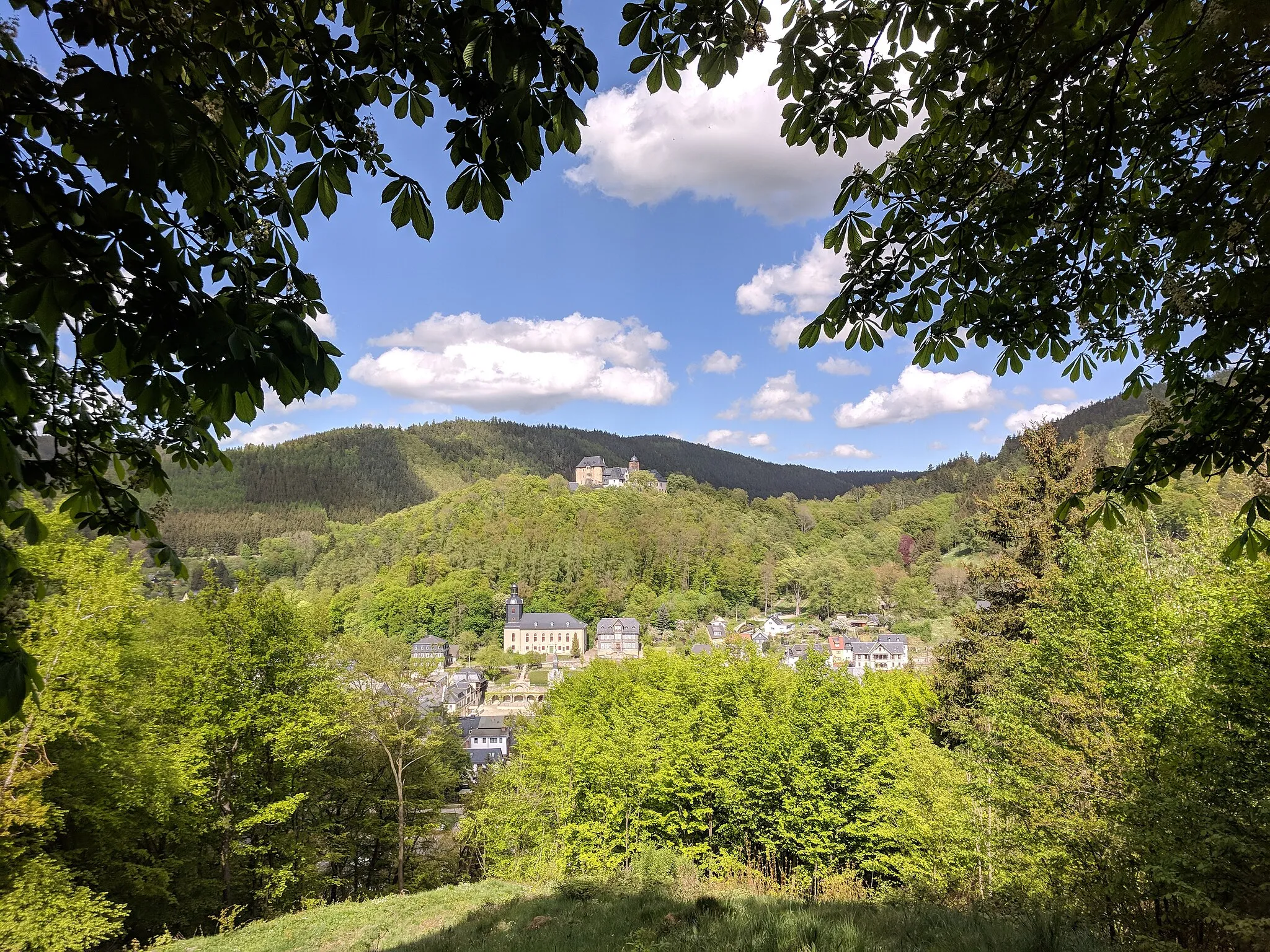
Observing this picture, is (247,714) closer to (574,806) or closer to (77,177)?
(574,806)

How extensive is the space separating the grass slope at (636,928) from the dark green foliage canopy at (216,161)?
6297 millimetres

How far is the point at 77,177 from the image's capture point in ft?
4.55

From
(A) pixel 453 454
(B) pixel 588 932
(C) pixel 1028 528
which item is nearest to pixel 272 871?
(B) pixel 588 932

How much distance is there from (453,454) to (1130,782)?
191198mm

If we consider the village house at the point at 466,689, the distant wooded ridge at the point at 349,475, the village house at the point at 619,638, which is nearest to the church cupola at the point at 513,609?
the village house at the point at 619,638

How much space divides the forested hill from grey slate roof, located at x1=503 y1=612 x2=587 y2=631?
6092 centimetres

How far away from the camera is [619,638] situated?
73.1 metres

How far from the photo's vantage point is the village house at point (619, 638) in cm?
7231

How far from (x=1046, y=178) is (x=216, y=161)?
11.8 feet

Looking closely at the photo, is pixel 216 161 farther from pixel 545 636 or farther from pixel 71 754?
pixel 545 636

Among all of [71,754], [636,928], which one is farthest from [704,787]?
[71,754]

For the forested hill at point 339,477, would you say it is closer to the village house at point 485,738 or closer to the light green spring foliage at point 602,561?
the light green spring foliage at point 602,561

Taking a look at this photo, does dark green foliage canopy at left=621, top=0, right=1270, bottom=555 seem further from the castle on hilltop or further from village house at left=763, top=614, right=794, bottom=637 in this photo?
the castle on hilltop

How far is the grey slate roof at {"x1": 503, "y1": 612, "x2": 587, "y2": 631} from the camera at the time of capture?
77.0 meters
